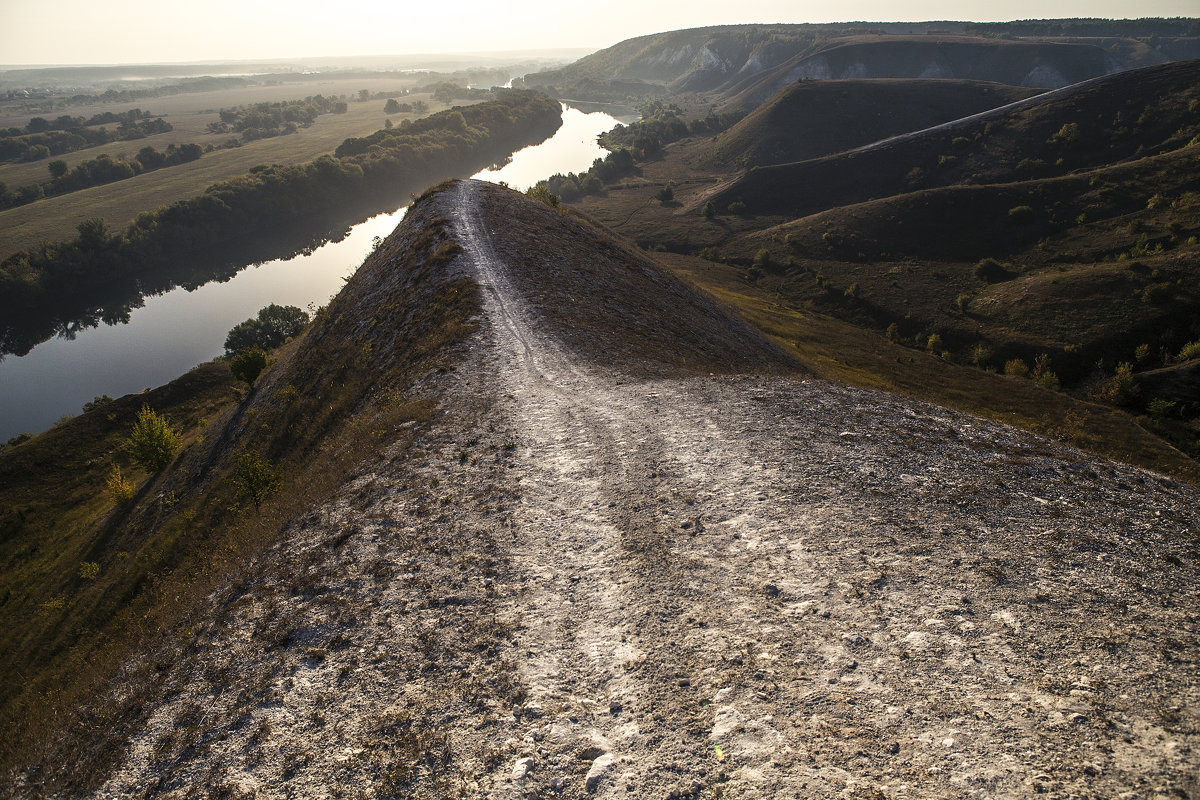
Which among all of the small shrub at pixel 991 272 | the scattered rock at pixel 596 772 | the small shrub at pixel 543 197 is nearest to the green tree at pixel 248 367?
the small shrub at pixel 543 197

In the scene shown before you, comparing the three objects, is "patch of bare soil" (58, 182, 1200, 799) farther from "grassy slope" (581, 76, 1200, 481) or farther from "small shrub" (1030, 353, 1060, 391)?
"small shrub" (1030, 353, 1060, 391)

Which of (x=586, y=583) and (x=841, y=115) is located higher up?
(x=841, y=115)

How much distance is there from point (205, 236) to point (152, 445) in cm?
9874

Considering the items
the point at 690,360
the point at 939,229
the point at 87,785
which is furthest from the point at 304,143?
the point at 87,785

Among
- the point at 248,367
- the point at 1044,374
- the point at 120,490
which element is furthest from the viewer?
the point at 1044,374

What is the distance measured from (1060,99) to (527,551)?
17546cm

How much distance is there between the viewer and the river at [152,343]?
7019 cm

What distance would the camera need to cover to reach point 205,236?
11219cm

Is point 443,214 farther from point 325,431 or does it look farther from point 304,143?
point 304,143

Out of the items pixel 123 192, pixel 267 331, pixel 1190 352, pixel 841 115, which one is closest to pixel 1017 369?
pixel 1190 352

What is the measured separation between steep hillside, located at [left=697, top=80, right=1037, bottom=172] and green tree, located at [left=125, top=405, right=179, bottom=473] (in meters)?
160

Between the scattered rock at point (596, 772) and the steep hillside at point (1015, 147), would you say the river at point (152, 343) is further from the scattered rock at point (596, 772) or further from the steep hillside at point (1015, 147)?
the steep hillside at point (1015, 147)

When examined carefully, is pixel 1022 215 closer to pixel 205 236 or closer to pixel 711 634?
pixel 711 634

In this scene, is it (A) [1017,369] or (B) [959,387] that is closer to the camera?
(B) [959,387]
